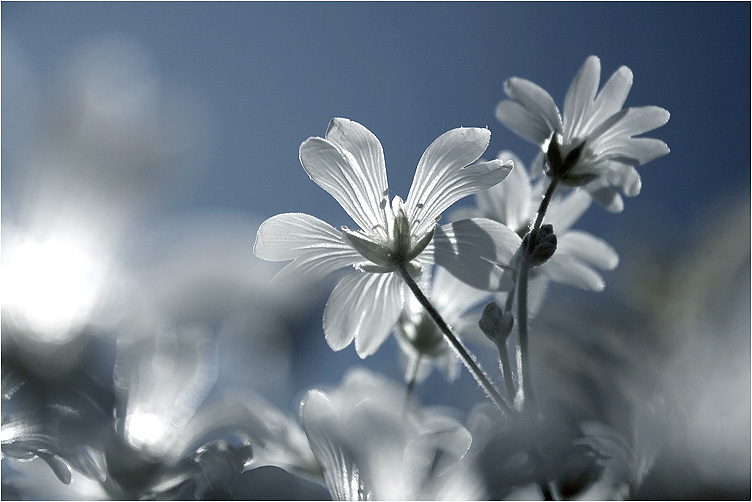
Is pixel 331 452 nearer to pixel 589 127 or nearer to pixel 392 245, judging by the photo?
pixel 392 245

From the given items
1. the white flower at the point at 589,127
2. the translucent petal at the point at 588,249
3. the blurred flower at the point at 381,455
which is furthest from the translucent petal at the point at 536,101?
the blurred flower at the point at 381,455

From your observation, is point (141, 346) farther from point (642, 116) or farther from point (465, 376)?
point (642, 116)

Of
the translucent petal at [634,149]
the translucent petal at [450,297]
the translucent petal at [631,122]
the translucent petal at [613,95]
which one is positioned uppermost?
the translucent petal at [613,95]

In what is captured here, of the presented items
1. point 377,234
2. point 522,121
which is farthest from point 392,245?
point 522,121

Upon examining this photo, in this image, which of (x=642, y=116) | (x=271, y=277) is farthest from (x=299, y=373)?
(x=642, y=116)

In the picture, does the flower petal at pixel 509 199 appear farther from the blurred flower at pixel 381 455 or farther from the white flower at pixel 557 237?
the blurred flower at pixel 381 455

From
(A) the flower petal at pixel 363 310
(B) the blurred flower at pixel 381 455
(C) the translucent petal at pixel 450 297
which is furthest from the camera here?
(C) the translucent petal at pixel 450 297

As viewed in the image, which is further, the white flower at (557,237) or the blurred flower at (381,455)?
the white flower at (557,237)
